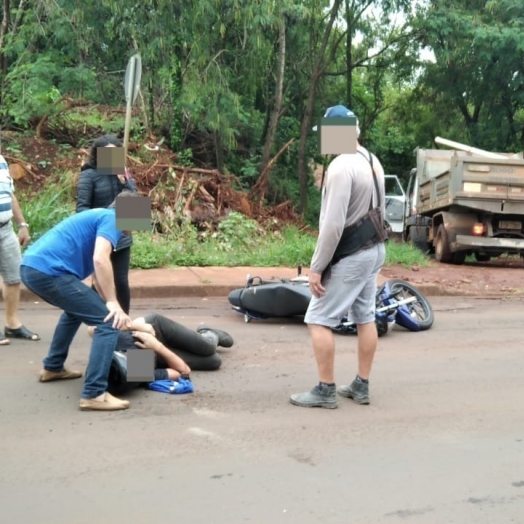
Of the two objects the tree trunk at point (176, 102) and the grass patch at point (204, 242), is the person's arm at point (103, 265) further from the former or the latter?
the tree trunk at point (176, 102)

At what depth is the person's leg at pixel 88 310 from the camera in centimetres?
425

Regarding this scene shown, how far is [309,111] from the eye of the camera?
18.8 metres

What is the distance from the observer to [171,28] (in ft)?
43.2

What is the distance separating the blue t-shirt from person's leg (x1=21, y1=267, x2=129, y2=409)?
5 cm

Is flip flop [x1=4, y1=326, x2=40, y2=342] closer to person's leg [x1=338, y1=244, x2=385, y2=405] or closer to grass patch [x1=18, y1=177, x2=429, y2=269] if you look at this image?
person's leg [x1=338, y1=244, x2=385, y2=405]

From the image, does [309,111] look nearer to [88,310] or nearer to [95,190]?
[95,190]

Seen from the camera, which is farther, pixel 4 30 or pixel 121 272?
pixel 4 30

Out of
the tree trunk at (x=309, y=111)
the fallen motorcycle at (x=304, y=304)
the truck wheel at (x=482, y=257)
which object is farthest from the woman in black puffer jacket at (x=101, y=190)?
the tree trunk at (x=309, y=111)

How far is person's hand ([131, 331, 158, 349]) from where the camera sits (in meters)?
4.73

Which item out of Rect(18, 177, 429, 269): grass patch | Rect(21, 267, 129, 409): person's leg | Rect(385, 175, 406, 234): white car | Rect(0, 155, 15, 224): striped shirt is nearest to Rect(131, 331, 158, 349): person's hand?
Rect(21, 267, 129, 409): person's leg

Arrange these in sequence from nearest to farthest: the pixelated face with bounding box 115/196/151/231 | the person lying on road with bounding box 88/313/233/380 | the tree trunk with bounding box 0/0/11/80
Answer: the pixelated face with bounding box 115/196/151/231 → the person lying on road with bounding box 88/313/233/380 → the tree trunk with bounding box 0/0/11/80

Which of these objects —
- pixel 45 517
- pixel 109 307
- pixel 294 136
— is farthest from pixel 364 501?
pixel 294 136

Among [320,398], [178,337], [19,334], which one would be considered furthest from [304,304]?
[19,334]

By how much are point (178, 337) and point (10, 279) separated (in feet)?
6.48
